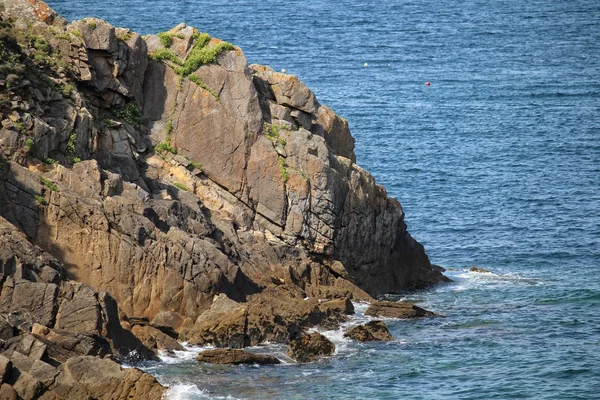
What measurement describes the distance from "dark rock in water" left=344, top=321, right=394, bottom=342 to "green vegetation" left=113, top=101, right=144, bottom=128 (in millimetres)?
14060

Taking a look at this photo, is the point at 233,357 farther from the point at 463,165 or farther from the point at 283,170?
the point at 463,165

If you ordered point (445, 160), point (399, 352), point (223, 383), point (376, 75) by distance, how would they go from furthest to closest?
point (376, 75) → point (445, 160) → point (399, 352) → point (223, 383)

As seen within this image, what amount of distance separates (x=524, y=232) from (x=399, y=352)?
1029 inches

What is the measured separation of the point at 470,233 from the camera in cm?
7006

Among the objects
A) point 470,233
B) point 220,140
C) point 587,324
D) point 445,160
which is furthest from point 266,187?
point 445,160

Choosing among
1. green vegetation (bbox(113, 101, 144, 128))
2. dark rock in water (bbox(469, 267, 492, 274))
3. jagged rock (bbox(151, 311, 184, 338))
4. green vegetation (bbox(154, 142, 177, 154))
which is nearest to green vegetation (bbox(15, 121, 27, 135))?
green vegetation (bbox(113, 101, 144, 128))

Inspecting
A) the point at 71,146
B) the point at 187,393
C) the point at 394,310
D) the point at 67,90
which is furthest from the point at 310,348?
the point at 67,90

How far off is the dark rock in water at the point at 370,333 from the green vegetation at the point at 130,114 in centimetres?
1406

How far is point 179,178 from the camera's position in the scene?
52969 millimetres

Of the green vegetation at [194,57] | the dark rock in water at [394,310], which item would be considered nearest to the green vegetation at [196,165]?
the green vegetation at [194,57]

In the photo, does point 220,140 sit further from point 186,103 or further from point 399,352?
point 399,352

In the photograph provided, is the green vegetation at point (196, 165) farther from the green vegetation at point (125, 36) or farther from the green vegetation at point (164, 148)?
the green vegetation at point (125, 36)

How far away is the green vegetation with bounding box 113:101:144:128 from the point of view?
5309 centimetres

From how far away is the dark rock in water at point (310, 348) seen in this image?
1706 inches
